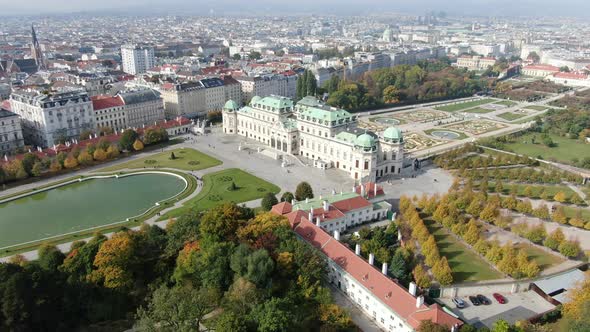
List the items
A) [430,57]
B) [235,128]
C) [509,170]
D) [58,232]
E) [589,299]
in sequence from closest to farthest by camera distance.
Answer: [589,299] → [58,232] → [509,170] → [235,128] → [430,57]

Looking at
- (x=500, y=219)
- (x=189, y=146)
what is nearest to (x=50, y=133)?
(x=189, y=146)

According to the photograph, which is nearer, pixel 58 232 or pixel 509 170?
pixel 58 232

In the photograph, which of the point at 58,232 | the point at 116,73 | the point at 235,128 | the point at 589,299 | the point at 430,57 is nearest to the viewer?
the point at 589,299

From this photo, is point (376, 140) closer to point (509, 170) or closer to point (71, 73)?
point (509, 170)

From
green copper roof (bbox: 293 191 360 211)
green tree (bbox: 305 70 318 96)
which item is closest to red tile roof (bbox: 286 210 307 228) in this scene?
green copper roof (bbox: 293 191 360 211)

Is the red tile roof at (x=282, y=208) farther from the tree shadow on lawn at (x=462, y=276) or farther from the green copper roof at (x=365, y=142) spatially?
the green copper roof at (x=365, y=142)

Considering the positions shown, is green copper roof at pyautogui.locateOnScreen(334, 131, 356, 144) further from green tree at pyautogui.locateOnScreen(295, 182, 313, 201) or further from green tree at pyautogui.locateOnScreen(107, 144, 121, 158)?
green tree at pyautogui.locateOnScreen(107, 144, 121, 158)

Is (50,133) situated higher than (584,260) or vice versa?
(50,133)
